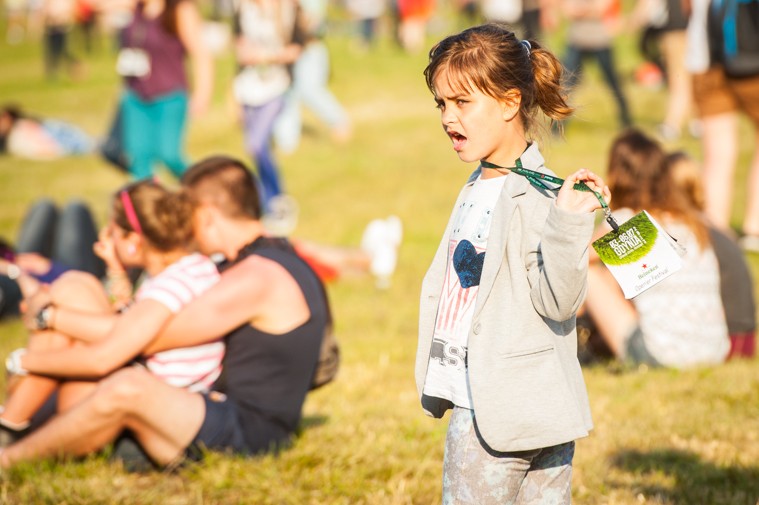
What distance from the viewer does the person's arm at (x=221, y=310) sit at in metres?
4.00

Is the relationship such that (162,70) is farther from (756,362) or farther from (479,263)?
(479,263)

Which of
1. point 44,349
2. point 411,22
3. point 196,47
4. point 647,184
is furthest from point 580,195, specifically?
point 411,22

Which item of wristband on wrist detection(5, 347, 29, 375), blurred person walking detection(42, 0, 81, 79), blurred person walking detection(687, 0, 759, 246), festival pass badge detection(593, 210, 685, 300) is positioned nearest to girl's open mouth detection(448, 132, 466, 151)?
festival pass badge detection(593, 210, 685, 300)

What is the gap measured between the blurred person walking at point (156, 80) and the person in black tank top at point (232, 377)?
439cm

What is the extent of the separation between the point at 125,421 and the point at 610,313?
297 centimetres

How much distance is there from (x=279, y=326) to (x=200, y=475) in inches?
26.7

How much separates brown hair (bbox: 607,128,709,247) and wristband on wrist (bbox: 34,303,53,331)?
303 cm

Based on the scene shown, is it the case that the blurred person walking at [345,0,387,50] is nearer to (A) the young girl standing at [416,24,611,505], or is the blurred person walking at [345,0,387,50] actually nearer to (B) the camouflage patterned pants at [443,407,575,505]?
(A) the young girl standing at [416,24,611,505]

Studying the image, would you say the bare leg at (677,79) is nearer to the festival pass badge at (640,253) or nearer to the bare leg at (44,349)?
the bare leg at (44,349)

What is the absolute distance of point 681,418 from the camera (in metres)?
4.65

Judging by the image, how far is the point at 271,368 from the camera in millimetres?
4117

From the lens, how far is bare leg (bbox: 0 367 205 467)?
3.84 metres

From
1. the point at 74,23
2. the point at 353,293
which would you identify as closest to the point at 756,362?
the point at 353,293

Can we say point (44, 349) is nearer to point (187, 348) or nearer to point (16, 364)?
point (16, 364)
